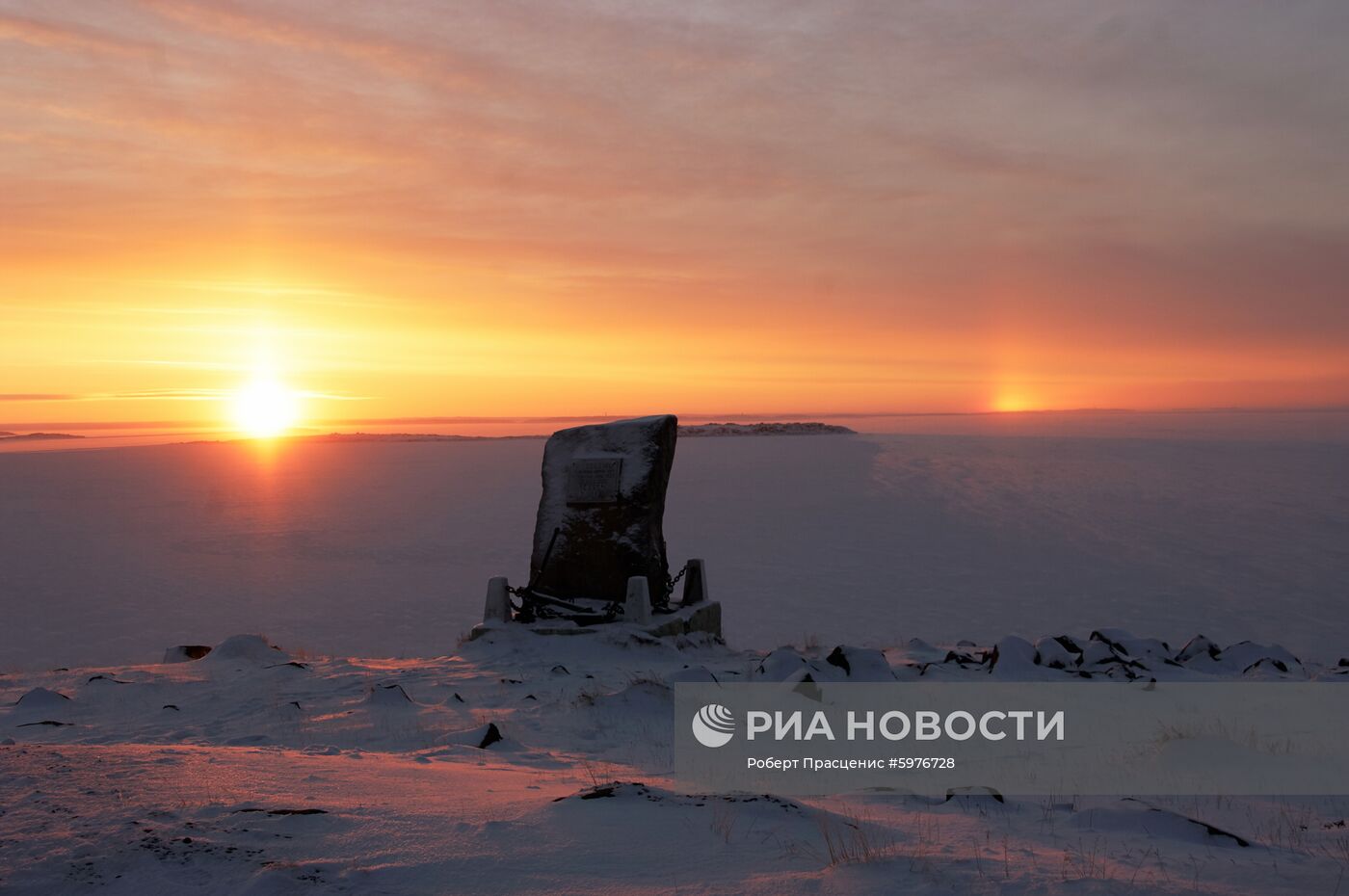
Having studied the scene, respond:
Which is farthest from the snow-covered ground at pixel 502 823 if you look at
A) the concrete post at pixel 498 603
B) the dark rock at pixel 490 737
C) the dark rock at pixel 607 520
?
the dark rock at pixel 607 520

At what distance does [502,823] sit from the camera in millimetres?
4188

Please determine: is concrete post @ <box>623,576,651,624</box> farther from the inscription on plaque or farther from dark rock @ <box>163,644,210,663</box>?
dark rock @ <box>163,644,210,663</box>

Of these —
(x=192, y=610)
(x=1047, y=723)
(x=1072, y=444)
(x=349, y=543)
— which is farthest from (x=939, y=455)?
(x=1047, y=723)

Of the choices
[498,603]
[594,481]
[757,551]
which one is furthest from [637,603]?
[757,551]

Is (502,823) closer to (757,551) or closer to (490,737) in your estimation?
(490,737)

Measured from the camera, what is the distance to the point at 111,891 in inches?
127

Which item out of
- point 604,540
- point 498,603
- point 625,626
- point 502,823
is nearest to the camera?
point 502,823

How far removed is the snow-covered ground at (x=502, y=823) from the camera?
3525 millimetres

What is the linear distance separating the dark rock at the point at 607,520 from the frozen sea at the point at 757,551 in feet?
9.01

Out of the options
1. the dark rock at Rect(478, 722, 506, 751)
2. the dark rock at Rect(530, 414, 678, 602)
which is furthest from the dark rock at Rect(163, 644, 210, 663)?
the dark rock at Rect(478, 722, 506, 751)

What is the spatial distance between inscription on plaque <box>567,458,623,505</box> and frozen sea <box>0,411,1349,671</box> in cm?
342

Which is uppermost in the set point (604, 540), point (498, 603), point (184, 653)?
point (604, 540)

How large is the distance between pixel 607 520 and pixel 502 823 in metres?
7.71

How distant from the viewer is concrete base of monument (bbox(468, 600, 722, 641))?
10.7m
